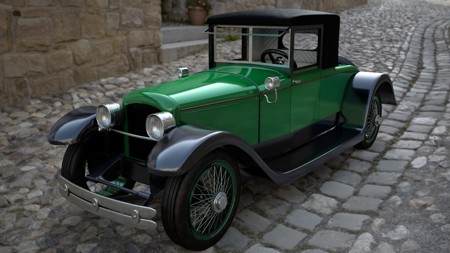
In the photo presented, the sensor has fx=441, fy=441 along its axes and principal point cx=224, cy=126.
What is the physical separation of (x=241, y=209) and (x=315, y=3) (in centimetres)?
1171

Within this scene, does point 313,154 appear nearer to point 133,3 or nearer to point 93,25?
point 93,25

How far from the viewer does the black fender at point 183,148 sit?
8.84 ft

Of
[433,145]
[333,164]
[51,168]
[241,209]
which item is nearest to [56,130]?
[51,168]

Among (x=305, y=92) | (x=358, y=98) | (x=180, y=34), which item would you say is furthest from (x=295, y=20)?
(x=180, y=34)

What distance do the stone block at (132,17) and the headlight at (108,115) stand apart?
4.37m

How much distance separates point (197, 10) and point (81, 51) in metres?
4.23

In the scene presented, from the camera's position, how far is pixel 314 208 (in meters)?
3.64

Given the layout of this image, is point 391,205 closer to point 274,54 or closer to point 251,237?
point 251,237

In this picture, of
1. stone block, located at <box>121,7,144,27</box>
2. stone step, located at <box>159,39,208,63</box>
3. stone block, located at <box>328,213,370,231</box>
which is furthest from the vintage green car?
stone step, located at <box>159,39,208,63</box>

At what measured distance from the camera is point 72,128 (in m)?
3.31

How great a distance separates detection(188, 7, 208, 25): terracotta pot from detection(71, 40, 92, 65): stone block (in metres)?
4.04

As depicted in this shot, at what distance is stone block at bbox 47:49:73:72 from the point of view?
6.13 m

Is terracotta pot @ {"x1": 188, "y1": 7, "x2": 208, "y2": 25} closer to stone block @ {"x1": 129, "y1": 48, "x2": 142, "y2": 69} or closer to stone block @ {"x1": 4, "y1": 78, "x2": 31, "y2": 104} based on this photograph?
stone block @ {"x1": 129, "y1": 48, "x2": 142, "y2": 69}

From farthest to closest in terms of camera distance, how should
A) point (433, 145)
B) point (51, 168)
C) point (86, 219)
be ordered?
1. point (433, 145)
2. point (51, 168)
3. point (86, 219)
